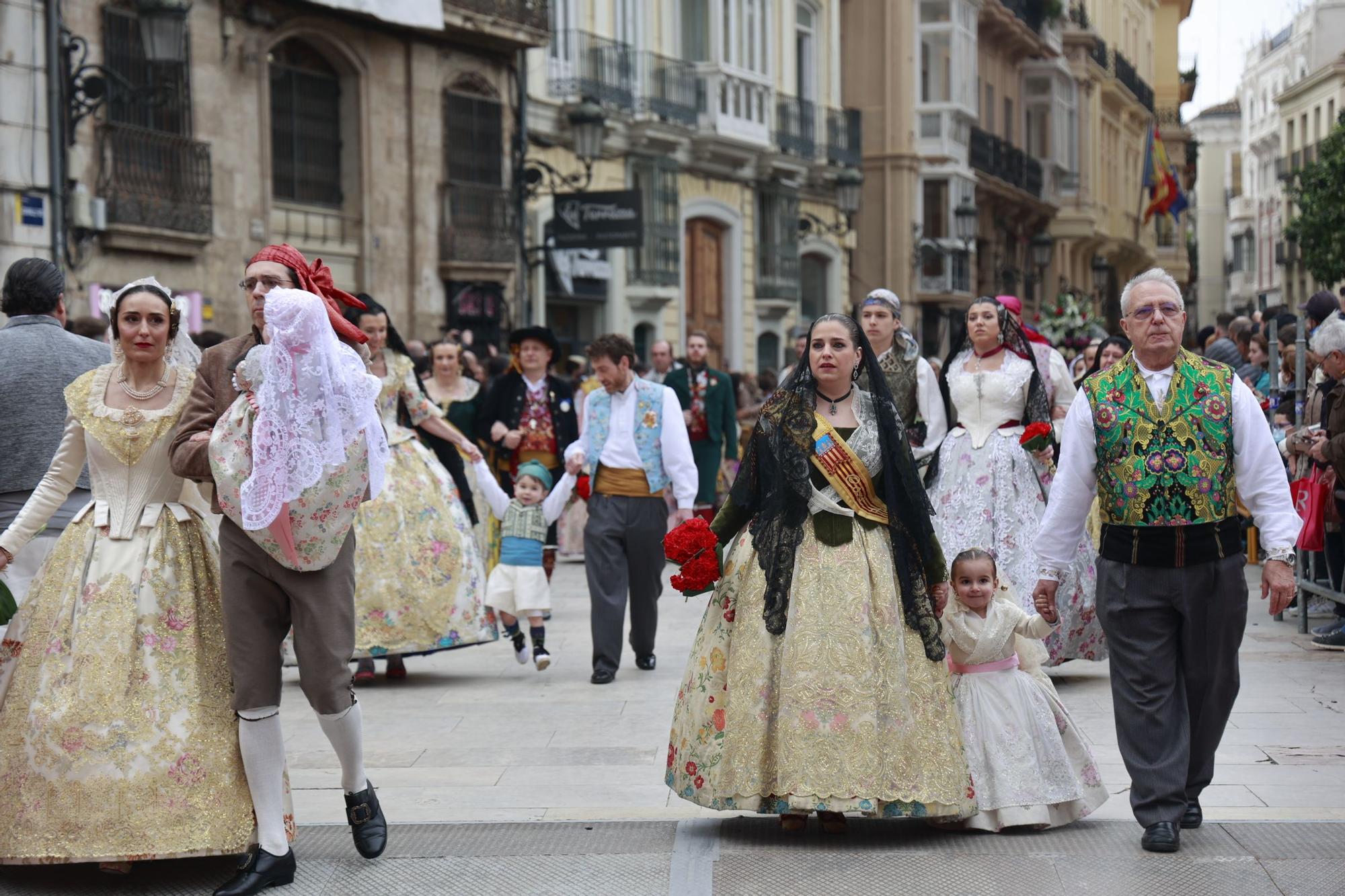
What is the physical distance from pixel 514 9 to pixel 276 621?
18225mm

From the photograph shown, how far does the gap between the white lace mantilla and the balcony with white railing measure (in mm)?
23139

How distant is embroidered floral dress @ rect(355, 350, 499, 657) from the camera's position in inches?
375

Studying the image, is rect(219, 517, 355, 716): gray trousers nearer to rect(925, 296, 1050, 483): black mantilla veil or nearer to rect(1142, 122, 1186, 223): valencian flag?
rect(925, 296, 1050, 483): black mantilla veil

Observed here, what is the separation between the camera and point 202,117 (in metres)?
18.5

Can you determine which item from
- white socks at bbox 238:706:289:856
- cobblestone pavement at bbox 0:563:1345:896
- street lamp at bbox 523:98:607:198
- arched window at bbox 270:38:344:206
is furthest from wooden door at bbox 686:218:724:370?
white socks at bbox 238:706:289:856

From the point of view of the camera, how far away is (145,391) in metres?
5.89

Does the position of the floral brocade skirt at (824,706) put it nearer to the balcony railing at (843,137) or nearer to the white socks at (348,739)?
the white socks at (348,739)

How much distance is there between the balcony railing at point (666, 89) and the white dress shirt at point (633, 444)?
665 inches

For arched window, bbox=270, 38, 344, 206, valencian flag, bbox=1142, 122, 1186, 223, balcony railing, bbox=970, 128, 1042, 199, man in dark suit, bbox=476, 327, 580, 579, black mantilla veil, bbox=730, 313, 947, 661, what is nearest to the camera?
black mantilla veil, bbox=730, 313, 947, 661

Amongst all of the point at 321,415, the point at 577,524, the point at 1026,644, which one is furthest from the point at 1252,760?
the point at 577,524

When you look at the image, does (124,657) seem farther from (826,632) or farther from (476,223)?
(476,223)

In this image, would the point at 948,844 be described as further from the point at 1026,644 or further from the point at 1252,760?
the point at 1252,760

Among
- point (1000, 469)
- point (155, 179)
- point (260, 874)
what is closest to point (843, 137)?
point (155, 179)

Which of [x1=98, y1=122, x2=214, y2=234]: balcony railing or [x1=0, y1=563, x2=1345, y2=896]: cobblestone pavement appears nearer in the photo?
[x1=0, y1=563, x2=1345, y2=896]: cobblestone pavement
